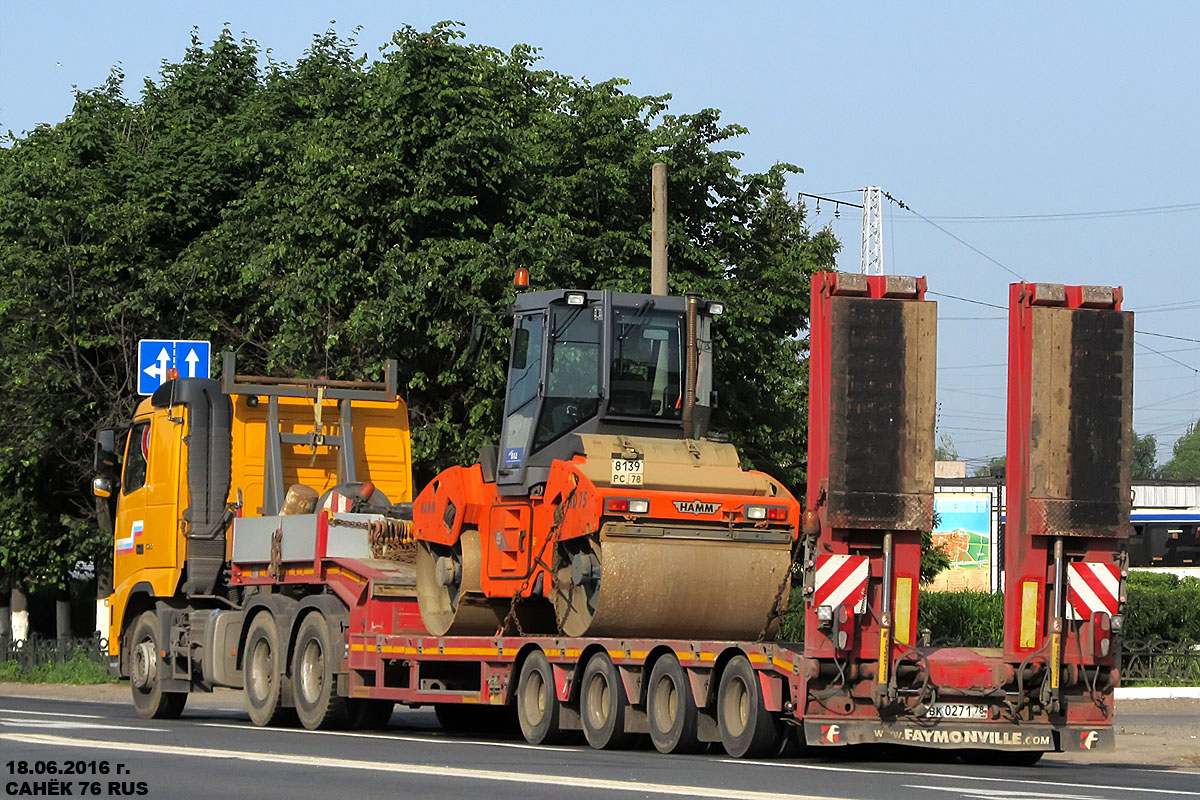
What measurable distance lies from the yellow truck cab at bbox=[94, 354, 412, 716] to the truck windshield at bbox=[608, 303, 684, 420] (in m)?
4.26

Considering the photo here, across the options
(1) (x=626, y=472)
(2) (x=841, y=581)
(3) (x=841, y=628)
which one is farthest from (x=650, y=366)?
(3) (x=841, y=628)

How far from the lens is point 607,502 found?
1631 cm

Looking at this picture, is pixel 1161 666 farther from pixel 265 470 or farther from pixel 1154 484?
pixel 1154 484

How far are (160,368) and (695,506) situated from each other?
12.4 m

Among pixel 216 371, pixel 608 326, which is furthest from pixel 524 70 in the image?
pixel 608 326

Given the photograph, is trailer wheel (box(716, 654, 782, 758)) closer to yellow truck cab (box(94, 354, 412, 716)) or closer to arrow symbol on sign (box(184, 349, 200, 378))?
yellow truck cab (box(94, 354, 412, 716))

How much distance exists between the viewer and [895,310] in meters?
15.1

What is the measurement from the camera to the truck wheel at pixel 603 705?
53.2 ft

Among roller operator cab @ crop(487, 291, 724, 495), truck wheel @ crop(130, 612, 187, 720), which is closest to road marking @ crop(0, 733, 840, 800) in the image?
roller operator cab @ crop(487, 291, 724, 495)

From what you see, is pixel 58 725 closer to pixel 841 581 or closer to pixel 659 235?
pixel 841 581

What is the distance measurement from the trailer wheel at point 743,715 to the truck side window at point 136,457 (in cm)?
1006

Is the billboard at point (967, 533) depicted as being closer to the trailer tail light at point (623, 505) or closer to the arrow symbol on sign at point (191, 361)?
the arrow symbol on sign at point (191, 361)

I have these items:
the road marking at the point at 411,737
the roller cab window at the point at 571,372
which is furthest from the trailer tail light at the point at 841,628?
the roller cab window at the point at 571,372

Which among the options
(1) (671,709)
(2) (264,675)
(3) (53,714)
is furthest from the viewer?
(3) (53,714)
